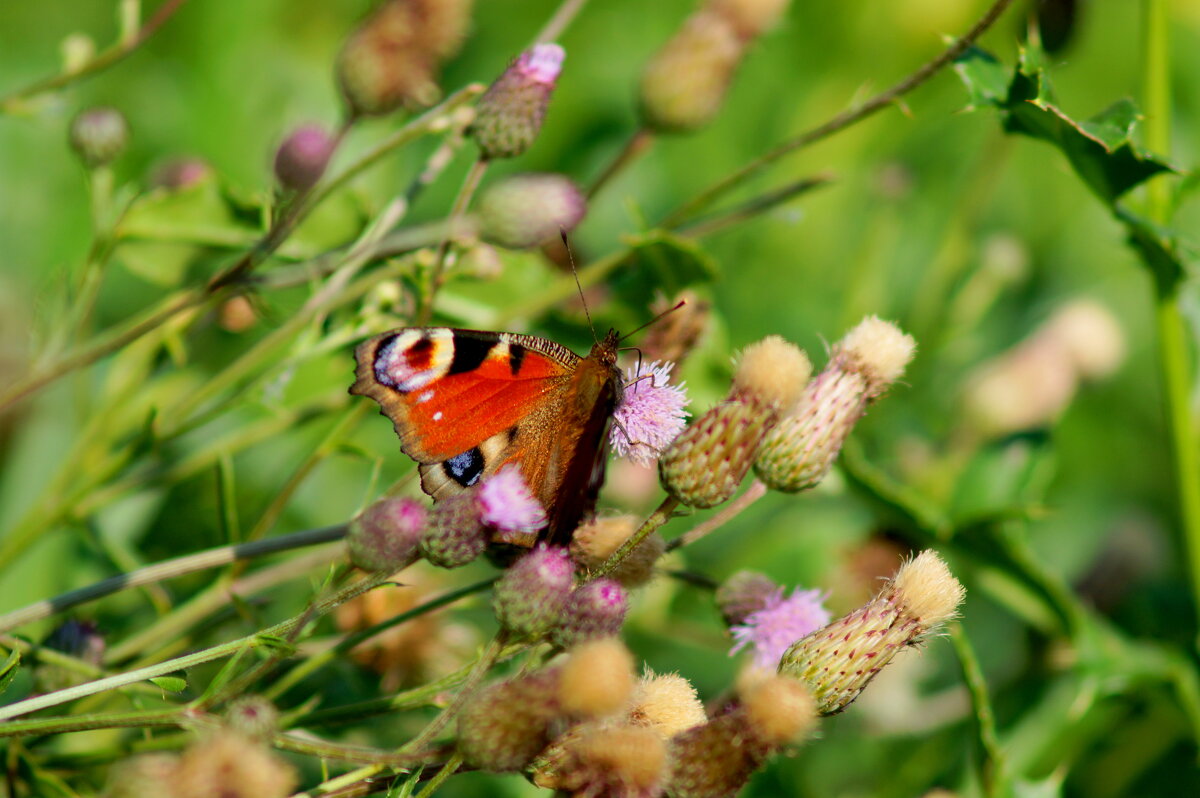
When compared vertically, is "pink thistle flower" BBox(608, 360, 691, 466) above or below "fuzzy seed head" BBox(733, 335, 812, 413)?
below

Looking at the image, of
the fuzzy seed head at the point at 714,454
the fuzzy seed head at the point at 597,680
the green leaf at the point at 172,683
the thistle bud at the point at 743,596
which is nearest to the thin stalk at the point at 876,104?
the fuzzy seed head at the point at 714,454

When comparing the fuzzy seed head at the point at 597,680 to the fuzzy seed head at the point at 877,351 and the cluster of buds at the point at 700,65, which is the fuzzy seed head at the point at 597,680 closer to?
the fuzzy seed head at the point at 877,351

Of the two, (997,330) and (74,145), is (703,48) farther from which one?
(997,330)

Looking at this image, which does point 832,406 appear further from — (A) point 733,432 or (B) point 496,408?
(B) point 496,408

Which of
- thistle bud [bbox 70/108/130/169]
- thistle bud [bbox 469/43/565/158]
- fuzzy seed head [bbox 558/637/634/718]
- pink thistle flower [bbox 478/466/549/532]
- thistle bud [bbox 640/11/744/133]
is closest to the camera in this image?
fuzzy seed head [bbox 558/637/634/718]

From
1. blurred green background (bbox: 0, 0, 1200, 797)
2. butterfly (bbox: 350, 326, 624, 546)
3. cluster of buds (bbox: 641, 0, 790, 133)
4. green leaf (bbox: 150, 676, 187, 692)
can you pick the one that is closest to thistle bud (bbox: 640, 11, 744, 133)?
cluster of buds (bbox: 641, 0, 790, 133)

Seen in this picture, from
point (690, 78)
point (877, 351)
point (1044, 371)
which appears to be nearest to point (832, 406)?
point (877, 351)

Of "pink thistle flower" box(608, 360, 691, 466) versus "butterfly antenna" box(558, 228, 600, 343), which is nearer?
"pink thistle flower" box(608, 360, 691, 466)

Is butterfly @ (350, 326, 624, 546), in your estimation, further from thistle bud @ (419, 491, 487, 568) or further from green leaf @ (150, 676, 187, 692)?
green leaf @ (150, 676, 187, 692)
